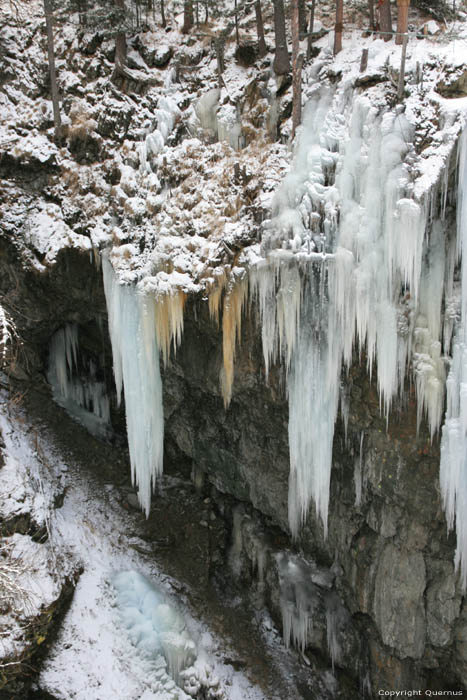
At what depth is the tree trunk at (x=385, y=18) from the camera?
9305 millimetres

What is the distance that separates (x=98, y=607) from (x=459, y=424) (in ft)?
23.9

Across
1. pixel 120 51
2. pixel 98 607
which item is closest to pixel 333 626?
pixel 98 607

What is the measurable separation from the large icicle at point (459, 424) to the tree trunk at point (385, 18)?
3802 millimetres

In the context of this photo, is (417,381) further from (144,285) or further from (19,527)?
(19,527)

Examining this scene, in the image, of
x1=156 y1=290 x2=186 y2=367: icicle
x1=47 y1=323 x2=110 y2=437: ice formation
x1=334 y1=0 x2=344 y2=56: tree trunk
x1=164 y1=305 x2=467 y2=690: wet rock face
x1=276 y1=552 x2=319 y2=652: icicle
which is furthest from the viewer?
x1=47 y1=323 x2=110 y2=437: ice formation

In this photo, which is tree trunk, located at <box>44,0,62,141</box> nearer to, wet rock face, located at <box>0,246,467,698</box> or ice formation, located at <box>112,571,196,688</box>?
wet rock face, located at <box>0,246,467,698</box>

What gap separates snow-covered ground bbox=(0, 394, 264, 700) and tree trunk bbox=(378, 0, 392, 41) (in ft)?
36.2

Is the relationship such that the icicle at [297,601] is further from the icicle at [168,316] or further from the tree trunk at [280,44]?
the tree trunk at [280,44]

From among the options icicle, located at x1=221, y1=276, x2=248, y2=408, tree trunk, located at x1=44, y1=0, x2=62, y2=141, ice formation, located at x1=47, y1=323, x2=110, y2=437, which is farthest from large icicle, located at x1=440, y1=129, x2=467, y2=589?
ice formation, located at x1=47, y1=323, x2=110, y2=437

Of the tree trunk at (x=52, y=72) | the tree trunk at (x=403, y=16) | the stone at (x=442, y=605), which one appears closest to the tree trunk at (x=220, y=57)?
the tree trunk at (x=52, y=72)

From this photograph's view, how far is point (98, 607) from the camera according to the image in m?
9.17

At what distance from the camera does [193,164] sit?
1038 cm

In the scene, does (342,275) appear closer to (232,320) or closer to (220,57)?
(232,320)

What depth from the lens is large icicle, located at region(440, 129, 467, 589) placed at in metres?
7.21
